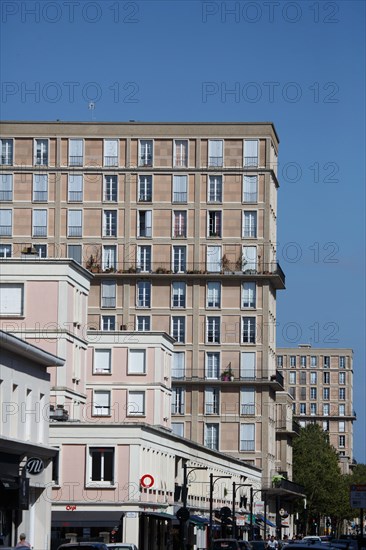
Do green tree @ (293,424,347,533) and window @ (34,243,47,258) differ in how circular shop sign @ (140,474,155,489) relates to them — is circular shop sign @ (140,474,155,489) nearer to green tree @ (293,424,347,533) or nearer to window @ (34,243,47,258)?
window @ (34,243,47,258)

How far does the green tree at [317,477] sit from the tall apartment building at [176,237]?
45.6 meters

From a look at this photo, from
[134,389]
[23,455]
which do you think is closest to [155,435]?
[134,389]

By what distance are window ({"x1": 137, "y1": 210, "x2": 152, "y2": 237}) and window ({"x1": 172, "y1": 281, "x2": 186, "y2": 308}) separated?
4909 millimetres

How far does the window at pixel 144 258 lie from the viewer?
372 ft

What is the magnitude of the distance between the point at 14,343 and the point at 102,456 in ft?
73.3

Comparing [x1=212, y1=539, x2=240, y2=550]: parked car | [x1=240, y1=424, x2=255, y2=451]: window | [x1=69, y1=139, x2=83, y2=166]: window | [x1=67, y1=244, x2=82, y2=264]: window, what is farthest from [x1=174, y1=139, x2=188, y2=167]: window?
[x1=212, y1=539, x2=240, y2=550]: parked car

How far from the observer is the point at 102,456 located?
229 feet

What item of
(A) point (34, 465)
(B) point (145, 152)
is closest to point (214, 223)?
(B) point (145, 152)

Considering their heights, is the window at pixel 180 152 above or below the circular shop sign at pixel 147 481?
above

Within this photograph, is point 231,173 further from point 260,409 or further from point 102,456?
point 102,456

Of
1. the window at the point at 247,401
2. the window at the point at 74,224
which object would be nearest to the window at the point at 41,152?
the window at the point at 74,224

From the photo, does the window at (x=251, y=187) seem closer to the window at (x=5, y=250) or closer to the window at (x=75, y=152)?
the window at (x=75, y=152)

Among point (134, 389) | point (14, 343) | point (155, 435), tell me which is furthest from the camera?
point (134, 389)

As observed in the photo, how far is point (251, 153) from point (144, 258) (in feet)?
42.2
